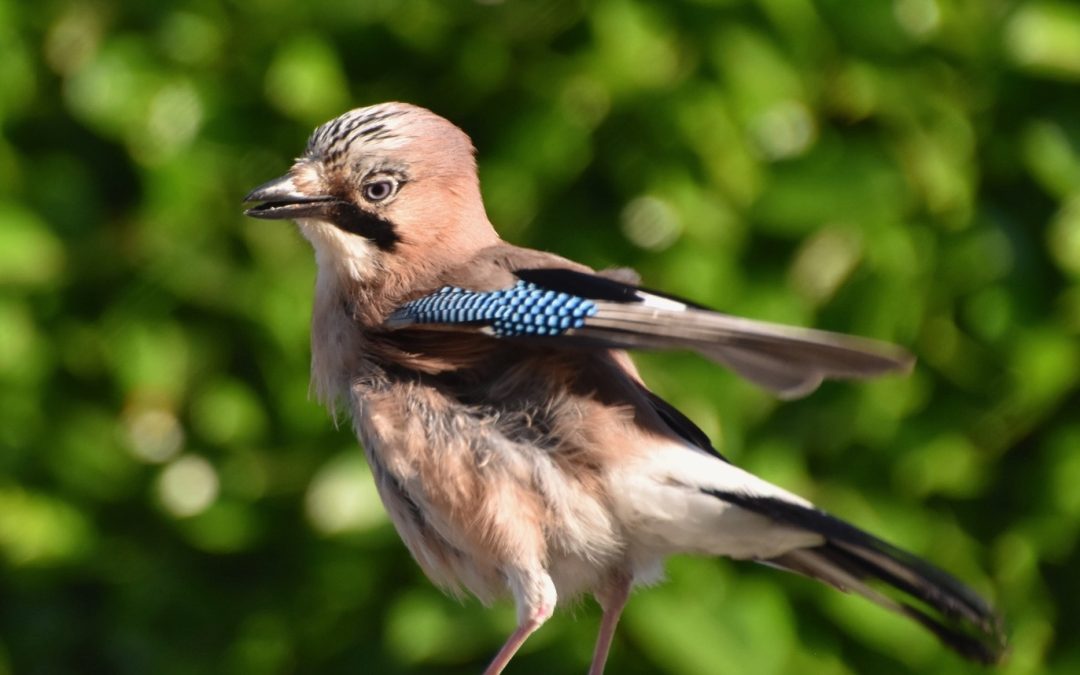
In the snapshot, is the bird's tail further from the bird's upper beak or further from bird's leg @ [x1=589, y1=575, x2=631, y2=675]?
the bird's upper beak

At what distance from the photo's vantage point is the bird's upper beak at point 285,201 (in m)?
3.05

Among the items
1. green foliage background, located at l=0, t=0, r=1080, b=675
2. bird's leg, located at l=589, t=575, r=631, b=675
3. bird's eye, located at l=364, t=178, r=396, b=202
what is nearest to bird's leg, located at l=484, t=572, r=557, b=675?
bird's leg, located at l=589, t=575, r=631, b=675

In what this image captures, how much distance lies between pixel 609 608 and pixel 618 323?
0.69m

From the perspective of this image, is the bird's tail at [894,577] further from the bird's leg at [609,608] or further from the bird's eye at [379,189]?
the bird's eye at [379,189]

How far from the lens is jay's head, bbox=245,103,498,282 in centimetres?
315

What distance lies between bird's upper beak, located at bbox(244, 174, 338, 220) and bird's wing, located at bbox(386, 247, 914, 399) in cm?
24

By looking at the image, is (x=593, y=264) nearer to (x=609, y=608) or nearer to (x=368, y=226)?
(x=368, y=226)

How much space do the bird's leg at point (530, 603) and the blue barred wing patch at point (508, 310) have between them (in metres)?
0.46

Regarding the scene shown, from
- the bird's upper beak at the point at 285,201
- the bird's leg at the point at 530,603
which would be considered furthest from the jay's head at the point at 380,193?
the bird's leg at the point at 530,603

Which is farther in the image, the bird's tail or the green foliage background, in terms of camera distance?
the green foliage background

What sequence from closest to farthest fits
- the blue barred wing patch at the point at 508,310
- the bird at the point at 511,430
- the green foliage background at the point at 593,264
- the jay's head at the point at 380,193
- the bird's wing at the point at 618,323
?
the bird's wing at the point at 618,323 < the blue barred wing patch at the point at 508,310 < the bird at the point at 511,430 < the jay's head at the point at 380,193 < the green foliage background at the point at 593,264

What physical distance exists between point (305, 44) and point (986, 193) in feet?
5.71

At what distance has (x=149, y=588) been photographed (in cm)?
447

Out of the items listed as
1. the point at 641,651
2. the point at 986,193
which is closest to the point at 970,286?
the point at 986,193
